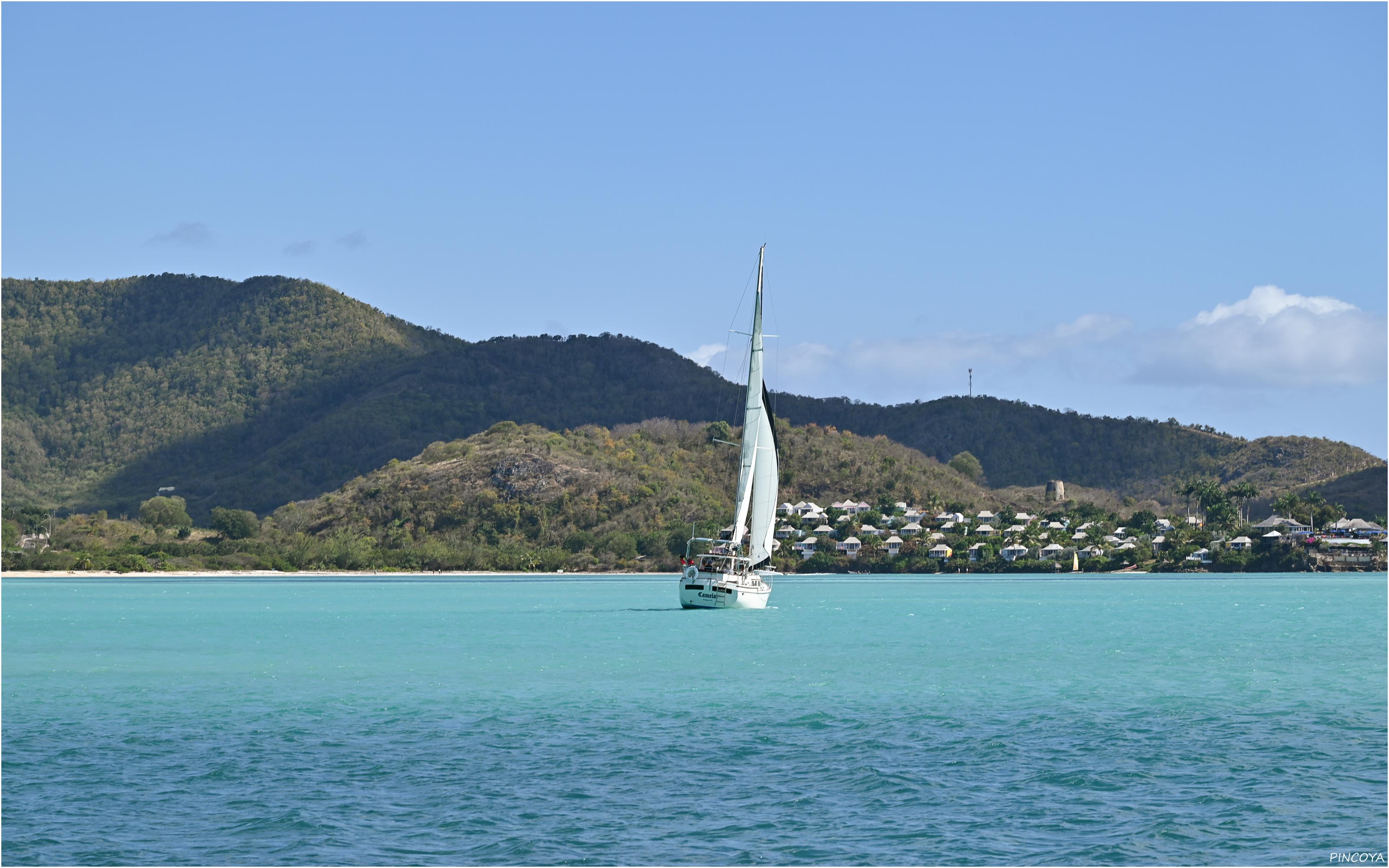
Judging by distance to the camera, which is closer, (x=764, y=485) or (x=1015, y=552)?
(x=764, y=485)

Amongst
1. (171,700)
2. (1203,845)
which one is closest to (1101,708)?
(1203,845)

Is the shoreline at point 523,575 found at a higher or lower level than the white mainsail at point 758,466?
lower

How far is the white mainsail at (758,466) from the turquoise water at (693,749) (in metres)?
8.81

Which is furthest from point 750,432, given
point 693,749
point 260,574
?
point 260,574

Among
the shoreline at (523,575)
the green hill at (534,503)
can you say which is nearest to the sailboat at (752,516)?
the shoreline at (523,575)

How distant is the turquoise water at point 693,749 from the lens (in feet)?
61.4

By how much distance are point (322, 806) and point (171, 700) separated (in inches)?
548

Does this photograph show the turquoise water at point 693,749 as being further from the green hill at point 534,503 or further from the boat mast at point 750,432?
the green hill at point 534,503

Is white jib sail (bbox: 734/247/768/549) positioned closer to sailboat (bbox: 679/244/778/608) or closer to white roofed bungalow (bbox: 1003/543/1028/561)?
sailboat (bbox: 679/244/778/608)

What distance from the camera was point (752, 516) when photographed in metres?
64.2

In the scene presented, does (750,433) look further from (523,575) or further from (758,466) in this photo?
(523,575)

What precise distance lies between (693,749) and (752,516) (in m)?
38.9

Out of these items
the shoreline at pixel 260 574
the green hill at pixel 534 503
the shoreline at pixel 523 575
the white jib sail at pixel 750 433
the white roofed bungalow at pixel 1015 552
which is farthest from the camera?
the white roofed bungalow at pixel 1015 552

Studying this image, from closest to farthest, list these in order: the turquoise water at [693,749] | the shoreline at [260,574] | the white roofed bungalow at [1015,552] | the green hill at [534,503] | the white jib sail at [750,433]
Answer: the turquoise water at [693,749]
the white jib sail at [750,433]
the shoreline at [260,574]
the green hill at [534,503]
the white roofed bungalow at [1015,552]
